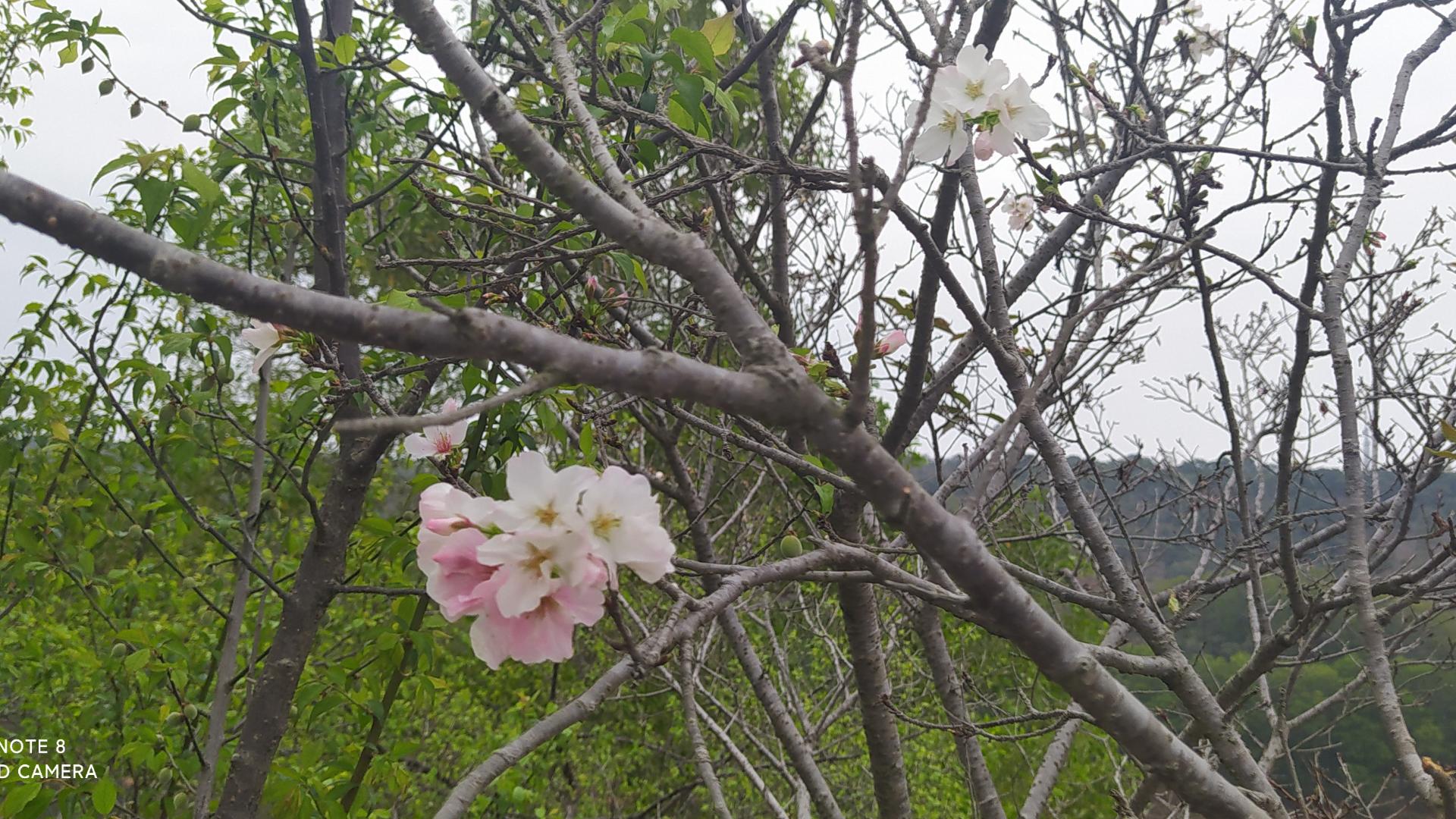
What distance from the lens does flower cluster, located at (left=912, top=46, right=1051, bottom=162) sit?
1.53m

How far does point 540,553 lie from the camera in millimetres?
883

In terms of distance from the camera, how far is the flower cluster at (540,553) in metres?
0.87

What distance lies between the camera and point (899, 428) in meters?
1.92

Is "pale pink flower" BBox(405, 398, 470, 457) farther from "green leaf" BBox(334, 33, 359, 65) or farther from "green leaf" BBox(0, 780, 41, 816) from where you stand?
"green leaf" BBox(0, 780, 41, 816)

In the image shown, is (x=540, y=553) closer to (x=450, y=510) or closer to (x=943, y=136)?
(x=450, y=510)

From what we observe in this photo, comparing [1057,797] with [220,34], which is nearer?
[220,34]

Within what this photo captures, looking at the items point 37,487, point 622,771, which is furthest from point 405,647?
point 622,771

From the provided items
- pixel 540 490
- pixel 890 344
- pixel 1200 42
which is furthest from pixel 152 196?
pixel 1200 42

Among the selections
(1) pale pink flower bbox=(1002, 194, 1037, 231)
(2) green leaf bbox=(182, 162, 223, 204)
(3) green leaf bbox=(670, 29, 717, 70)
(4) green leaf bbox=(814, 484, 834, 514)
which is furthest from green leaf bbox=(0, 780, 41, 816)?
(1) pale pink flower bbox=(1002, 194, 1037, 231)

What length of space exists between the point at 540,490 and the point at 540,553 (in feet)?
0.23

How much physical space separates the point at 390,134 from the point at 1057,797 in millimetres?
6828

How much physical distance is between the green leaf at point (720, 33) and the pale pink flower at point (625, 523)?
3.36ft

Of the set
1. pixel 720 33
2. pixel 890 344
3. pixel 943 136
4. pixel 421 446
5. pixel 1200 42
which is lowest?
pixel 421 446

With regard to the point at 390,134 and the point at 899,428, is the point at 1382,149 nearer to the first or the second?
the point at 899,428
